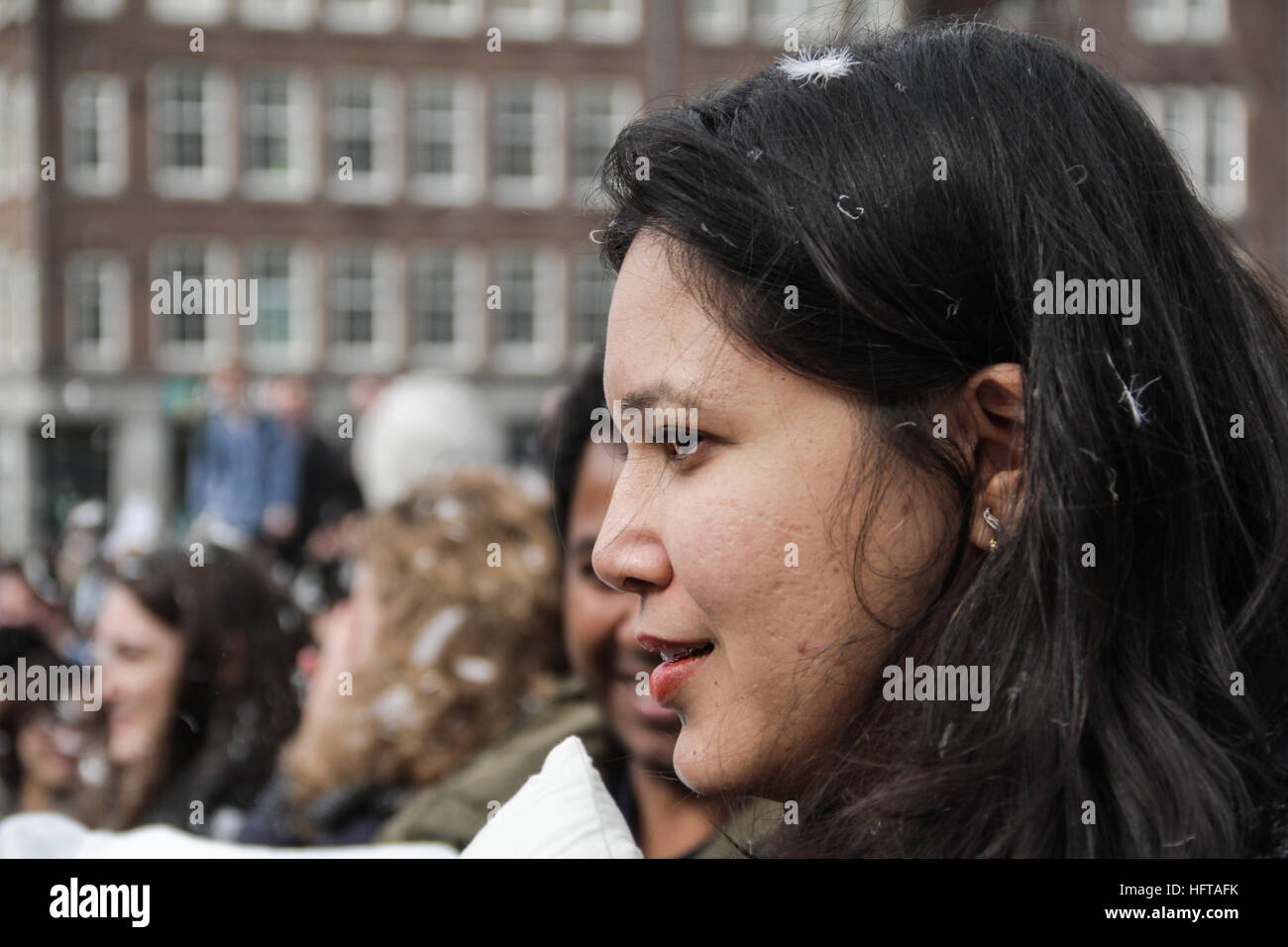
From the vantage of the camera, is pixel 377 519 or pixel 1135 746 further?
pixel 377 519

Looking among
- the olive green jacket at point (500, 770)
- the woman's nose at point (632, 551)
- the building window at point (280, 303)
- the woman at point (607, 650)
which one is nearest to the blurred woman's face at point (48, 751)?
the olive green jacket at point (500, 770)

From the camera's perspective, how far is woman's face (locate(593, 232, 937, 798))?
1101 millimetres

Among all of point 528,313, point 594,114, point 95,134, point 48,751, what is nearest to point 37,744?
point 48,751

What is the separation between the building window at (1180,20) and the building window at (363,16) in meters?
12.6

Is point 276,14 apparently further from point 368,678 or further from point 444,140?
point 368,678

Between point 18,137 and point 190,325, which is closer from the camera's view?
point 18,137

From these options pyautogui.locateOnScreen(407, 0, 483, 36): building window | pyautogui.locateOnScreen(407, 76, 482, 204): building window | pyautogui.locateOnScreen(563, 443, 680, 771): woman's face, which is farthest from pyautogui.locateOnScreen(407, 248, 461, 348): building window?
pyautogui.locateOnScreen(563, 443, 680, 771): woman's face

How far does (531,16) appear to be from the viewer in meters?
26.8

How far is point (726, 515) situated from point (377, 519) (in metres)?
2.35

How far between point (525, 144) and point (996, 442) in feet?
85.4

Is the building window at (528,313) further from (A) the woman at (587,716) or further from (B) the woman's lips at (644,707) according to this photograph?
(B) the woman's lips at (644,707)

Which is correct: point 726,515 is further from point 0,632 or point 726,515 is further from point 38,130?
point 38,130
